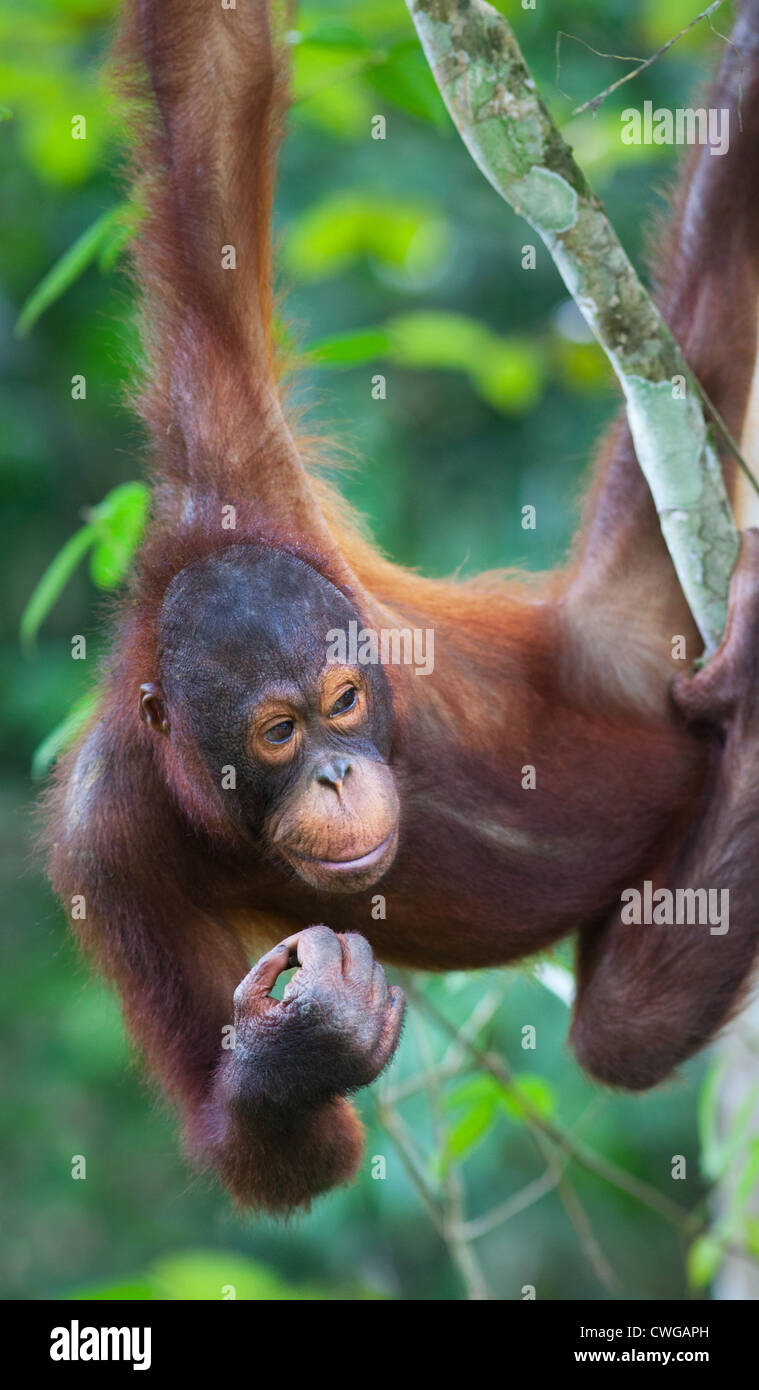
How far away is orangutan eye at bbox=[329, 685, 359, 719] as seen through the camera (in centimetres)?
Answer: 304

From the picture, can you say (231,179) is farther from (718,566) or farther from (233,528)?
(718,566)

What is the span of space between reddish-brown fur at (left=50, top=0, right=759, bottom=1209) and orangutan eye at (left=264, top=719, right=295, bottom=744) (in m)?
0.18

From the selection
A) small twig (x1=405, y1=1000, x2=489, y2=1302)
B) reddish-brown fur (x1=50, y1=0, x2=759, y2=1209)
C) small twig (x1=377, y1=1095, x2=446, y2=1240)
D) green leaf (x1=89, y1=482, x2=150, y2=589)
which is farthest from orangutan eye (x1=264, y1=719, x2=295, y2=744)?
small twig (x1=405, y1=1000, x2=489, y2=1302)

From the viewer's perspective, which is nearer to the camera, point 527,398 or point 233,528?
point 233,528

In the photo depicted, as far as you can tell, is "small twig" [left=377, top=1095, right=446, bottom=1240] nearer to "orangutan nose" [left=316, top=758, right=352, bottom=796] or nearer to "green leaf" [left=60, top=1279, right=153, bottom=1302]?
"green leaf" [left=60, top=1279, right=153, bottom=1302]

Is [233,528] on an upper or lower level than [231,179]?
lower

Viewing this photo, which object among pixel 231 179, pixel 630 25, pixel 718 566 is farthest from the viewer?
pixel 630 25

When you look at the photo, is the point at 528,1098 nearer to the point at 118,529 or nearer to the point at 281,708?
the point at 281,708

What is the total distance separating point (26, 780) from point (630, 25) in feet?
15.8

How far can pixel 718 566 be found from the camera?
3395 mm

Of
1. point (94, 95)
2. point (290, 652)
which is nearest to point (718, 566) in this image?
point (290, 652)

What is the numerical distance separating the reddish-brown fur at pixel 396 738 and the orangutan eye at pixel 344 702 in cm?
27

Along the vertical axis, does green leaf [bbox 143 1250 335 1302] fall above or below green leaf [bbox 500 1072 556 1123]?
below

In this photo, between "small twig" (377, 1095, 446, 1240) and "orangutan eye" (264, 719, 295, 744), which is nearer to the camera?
"orangutan eye" (264, 719, 295, 744)
